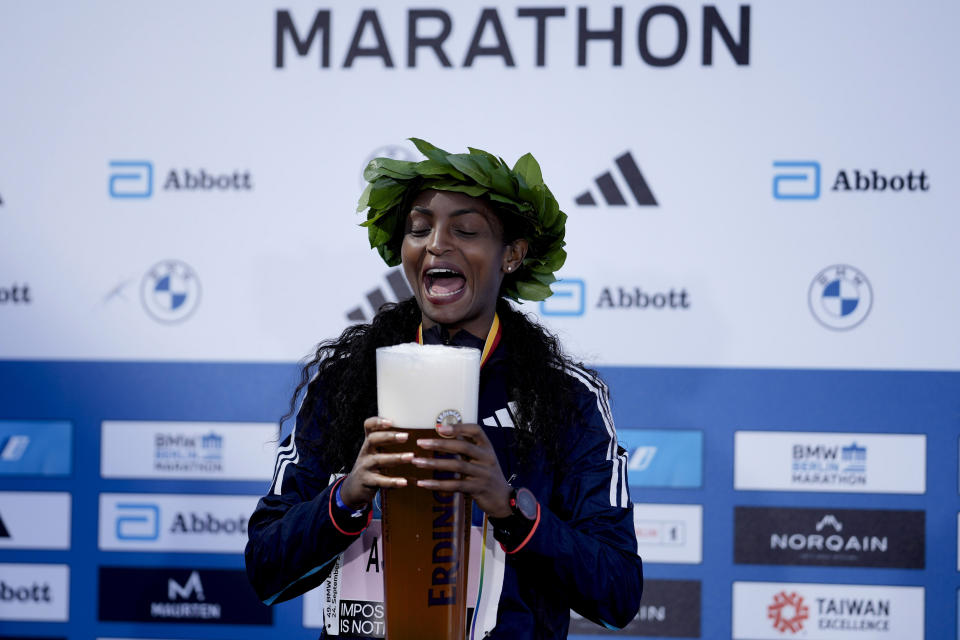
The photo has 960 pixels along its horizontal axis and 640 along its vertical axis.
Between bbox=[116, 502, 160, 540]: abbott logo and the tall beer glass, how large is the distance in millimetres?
1841

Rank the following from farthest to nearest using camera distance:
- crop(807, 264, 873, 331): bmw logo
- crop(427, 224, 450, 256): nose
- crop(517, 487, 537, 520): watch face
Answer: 1. crop(807, 264, 873, 331): bmw logo
2. crop(427, 224, 450, 256): nose
3. crop(517, 487, 537, 520): watch face

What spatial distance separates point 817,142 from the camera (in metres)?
2.59

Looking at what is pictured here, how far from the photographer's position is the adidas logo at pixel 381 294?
2.66 meters

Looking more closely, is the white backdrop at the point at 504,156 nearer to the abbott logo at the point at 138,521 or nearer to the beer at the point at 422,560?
the abbott logo at the point at 138,521

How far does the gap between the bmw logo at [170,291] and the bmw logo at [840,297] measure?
1.78 meters

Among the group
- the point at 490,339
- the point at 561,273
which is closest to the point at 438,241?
the point at 490,339

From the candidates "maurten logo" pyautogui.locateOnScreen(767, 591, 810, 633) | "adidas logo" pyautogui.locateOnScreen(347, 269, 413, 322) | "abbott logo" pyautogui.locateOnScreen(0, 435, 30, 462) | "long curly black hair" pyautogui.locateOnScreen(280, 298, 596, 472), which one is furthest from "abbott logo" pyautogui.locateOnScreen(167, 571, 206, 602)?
"maurten logo" pyautogui.locateOnScreen(767, 591, 810, 633)

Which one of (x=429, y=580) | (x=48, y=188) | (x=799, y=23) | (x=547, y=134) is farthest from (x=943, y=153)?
(x=48, y=188)

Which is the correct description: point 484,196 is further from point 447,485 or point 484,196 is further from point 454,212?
point 447,485

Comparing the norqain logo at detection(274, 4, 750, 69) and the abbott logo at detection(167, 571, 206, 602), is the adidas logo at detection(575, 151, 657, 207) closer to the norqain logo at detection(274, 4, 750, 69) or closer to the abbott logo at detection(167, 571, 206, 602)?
the norqain logo at detection(274, 4, 750, 69)

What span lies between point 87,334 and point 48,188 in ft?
1.52

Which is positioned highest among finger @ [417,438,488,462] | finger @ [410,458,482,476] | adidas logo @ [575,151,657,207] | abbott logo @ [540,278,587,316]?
adidas logo @ [575,151,657,207]

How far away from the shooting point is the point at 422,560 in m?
1.11

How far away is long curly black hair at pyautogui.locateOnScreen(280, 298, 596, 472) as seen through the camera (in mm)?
1410
